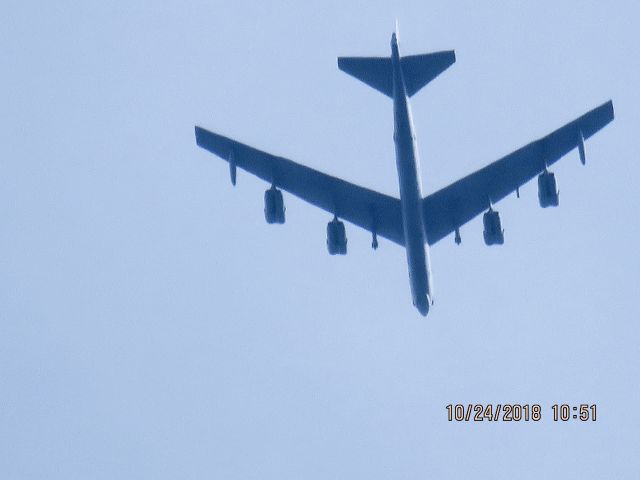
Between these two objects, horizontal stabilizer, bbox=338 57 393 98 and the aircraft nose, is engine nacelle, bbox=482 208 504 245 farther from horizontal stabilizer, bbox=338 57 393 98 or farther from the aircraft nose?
horizontal stabilizer, bbox=338 57 393 98

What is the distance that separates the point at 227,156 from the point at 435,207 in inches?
343

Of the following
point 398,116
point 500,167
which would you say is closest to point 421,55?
point 398,116

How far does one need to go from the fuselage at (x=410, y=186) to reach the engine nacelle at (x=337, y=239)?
3387mm

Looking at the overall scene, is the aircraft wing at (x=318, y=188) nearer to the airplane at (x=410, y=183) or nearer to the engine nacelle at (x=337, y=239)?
the airplane at (x=410, y=183)

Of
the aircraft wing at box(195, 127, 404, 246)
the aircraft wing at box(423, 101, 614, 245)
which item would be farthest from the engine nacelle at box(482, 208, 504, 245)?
the aircraft wing at box(195, 127, 404, 246)

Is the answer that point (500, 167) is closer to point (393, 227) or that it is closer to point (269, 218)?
point (393, 227)

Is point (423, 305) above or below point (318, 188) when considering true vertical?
below

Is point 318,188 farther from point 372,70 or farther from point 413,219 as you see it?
point 372,70

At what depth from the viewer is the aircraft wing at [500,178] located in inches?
2317

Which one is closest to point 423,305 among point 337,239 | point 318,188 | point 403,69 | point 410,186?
point 337,239

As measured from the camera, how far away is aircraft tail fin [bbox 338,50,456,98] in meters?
56.9

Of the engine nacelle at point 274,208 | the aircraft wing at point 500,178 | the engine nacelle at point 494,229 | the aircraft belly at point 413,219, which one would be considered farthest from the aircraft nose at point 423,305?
the engine nacelle at point 274,208

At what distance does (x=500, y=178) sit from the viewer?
6088 cm

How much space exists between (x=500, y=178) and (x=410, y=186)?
19.3 ft
